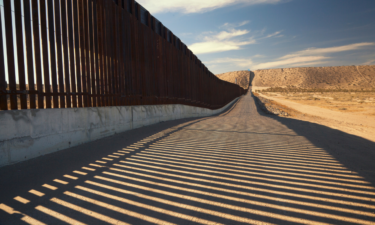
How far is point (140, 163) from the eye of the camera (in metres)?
4.14

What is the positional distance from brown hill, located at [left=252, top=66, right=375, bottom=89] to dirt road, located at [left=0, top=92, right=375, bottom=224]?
148 m

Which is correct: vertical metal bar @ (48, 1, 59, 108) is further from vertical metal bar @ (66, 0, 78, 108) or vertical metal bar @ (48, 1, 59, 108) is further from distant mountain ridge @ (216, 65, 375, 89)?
distant mountain ridge @ (216, 65, 375, 89)

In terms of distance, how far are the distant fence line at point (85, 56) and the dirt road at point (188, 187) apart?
1.38m

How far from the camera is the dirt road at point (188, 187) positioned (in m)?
2.35

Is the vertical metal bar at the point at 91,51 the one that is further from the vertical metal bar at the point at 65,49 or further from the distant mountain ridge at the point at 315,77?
the distant mountain ridge at the point at 315,77

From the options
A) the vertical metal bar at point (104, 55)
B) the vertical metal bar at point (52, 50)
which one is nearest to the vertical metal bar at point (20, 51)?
the vertical metal bar at point (52, 50)

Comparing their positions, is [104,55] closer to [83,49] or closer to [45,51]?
[83,49]

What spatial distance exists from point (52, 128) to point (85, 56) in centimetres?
228

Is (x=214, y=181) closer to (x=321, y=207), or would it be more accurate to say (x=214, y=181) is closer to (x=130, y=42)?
(x=321, y=207)

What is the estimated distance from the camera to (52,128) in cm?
436

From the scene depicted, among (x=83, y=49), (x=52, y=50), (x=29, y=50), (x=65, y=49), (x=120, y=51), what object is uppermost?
(x=120, y=51)

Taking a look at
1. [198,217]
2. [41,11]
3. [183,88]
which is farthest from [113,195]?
[183,88]

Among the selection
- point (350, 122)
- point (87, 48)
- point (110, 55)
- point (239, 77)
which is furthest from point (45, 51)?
point (239, 77)

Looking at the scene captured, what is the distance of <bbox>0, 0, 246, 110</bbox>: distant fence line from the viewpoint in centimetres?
392
